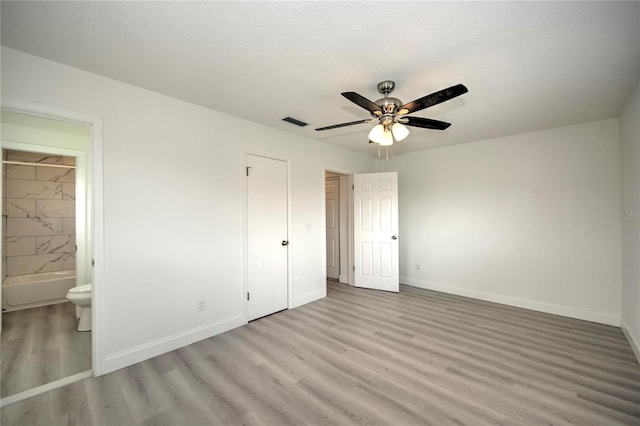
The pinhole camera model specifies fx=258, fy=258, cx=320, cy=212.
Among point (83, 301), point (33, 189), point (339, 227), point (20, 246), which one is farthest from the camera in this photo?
point (339, 227)

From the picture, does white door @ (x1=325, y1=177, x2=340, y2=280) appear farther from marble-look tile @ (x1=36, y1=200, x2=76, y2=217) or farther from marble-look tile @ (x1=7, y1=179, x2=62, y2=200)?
marble-look tile @ (x1=7, y1=179, x2=62, y2=200)

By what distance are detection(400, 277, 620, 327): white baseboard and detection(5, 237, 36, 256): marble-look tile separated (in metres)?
6.49

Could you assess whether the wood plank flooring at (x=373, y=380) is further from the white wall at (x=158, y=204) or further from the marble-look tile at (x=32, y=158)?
the marble-look tile at (x=32, y=158)

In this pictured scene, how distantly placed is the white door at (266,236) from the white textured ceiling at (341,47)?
966 mm

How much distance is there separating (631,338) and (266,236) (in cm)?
414

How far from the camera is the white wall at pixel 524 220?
3.25 metres

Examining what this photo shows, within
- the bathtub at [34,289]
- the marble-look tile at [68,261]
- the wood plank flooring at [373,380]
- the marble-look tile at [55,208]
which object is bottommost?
the wood plank flooring at [373,380]

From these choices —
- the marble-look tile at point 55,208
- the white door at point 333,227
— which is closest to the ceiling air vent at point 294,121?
the white door at point 333,227

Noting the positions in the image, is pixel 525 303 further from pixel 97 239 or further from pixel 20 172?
pixel 20 172

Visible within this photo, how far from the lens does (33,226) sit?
167 inches

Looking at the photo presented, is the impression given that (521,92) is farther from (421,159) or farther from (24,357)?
(24,357)

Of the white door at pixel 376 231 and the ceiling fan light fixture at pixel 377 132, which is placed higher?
the ceiling fan light fixture at pixel 377 132

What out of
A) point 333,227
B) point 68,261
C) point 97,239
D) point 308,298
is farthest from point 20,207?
point 333,227

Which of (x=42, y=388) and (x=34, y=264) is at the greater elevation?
(x=34, y=264)
